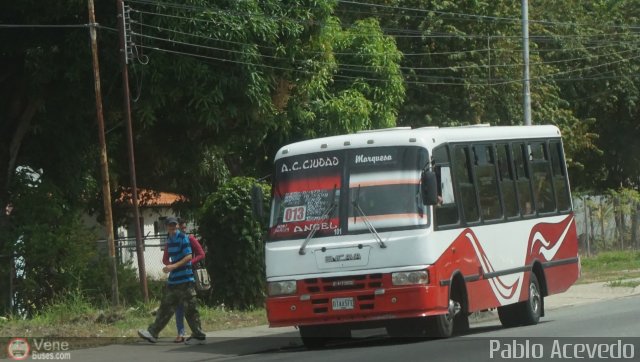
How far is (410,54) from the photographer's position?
38.2 metres

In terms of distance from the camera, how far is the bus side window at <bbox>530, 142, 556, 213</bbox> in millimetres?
18188

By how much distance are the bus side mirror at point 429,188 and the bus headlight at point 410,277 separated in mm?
918

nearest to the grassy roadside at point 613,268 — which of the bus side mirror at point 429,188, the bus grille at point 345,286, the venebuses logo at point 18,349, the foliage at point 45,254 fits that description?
the foliage at point 45,254

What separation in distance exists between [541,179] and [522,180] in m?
0.89

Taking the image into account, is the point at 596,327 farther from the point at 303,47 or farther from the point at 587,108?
the point at 587,108

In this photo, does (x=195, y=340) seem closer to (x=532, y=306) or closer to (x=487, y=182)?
(x=487, y=182)

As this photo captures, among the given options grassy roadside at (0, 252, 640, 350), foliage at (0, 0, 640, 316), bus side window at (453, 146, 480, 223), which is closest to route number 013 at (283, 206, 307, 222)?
bus side window at (453, 146, 480, 223)

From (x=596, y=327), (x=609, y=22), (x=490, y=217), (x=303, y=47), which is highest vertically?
(x=609, y=22)

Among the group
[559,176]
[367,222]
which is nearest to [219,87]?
[559,176]

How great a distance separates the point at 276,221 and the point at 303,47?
10732 mm

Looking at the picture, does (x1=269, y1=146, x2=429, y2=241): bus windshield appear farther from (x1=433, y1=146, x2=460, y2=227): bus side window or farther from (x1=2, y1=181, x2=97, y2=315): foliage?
(x1=2, y1=181, x2=97, y2=315): foliage

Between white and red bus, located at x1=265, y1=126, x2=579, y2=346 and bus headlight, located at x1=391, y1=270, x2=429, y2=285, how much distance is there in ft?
0.04

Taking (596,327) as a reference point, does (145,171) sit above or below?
above

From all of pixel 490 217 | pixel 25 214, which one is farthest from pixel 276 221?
pixel 25 214
